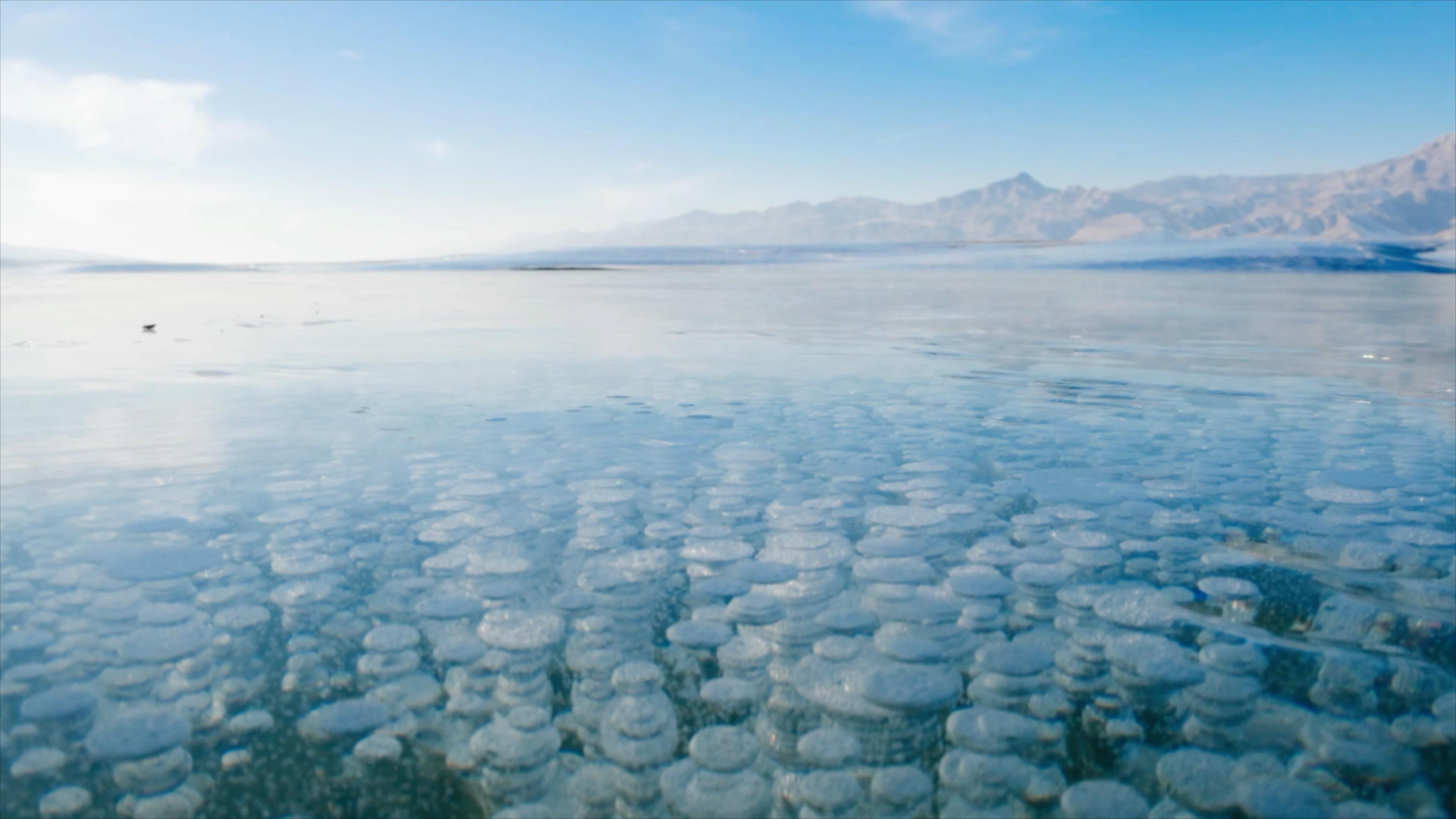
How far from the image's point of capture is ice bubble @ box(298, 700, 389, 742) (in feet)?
6.27

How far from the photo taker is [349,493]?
379 cm

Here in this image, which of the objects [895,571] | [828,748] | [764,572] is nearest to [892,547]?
[895,571]

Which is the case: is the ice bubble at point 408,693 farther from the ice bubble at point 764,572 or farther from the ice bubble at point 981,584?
the ice bubble at point 981,584

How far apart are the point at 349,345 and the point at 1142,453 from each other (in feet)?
27.7

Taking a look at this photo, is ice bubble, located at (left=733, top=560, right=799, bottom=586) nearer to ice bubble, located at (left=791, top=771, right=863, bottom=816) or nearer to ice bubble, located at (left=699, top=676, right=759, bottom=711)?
ice bubble, located at (left=699, top=676, right=759, bottom=711)

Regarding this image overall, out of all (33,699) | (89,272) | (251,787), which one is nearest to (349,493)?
(33,699)

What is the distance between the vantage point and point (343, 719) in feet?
6.44

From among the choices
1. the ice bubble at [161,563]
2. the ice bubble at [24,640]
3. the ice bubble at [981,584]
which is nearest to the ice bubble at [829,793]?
the ice bubble at [981,584]

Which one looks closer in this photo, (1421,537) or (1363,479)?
(1421,537)

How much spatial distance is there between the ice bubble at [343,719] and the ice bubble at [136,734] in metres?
0.25

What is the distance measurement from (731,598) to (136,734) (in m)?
1.52

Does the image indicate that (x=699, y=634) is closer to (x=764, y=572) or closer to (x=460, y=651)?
(x=764, y=572)

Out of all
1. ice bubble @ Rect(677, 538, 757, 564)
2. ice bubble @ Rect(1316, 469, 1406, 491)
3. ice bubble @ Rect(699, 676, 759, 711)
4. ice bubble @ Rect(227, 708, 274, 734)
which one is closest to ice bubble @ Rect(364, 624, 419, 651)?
ice bubble @ Rect(227, 708, 274, 734)

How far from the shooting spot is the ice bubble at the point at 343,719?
6.27 ft
